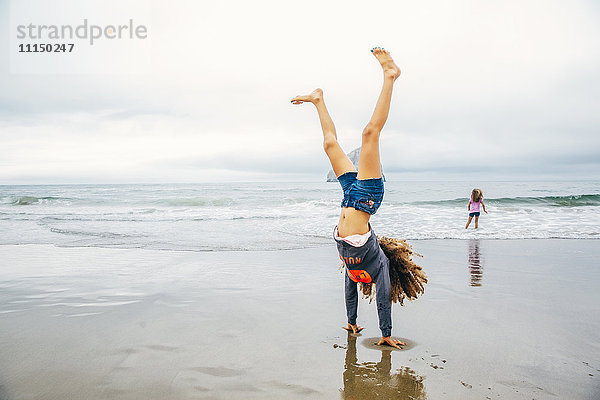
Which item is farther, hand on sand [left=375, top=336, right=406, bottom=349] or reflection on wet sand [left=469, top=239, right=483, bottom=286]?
reflection on wet sand [left=469, top=239, right=483, bottom=286]

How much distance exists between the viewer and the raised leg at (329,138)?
13.5 feet

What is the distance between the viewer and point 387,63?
12.6 feet

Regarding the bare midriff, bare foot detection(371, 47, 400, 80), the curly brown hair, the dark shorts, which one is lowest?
the curly brown hair

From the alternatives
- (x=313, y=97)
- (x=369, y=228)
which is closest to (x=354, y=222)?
(x=369, y=228)

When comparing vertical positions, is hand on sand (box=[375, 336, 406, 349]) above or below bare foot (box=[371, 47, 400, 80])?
below

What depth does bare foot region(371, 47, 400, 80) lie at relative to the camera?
3777 millimetres

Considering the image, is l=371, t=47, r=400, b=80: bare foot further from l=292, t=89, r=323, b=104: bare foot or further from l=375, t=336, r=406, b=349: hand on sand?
l=375, t=336, r=406, b=349: hand on sand

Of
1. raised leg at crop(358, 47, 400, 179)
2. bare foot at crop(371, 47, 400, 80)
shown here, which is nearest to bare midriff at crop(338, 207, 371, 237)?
raised leg at crop(358, 47, 400, 179)

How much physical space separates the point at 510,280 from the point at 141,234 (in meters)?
10.4

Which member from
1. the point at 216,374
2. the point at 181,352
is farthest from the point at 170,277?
the point at 216,374

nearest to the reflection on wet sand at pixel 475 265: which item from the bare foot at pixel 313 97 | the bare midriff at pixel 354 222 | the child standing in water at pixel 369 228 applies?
the child standing in water at pixel 369 228

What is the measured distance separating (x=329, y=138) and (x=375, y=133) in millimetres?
681

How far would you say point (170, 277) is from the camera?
694 cm

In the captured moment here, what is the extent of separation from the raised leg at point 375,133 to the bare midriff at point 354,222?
35 centimetres
